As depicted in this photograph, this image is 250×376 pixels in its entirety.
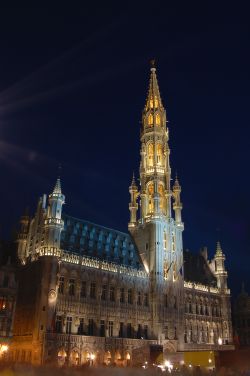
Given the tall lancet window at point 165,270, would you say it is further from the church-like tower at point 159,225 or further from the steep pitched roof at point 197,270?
the steep pitched roof at point 197,270

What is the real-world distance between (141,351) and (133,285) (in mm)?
11903

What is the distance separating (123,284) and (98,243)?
29.8 ft

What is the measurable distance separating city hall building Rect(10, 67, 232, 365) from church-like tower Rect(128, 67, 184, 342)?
0.20 m

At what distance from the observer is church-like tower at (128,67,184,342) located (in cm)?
7856

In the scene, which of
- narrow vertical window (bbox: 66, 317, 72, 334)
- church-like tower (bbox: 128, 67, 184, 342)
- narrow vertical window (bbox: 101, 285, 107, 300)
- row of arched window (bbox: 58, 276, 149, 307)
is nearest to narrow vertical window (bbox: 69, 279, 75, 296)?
row of arched window (bbox: 58, 276, 149, 307)

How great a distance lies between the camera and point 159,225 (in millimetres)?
84062

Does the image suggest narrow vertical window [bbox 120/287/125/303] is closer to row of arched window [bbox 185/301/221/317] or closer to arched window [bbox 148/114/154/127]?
row of arched window [bbox 185/301/221/317]

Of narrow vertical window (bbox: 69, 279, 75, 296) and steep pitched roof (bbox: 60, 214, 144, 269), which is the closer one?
narrow vertical window (bbox: 69, 279, 75, 296)

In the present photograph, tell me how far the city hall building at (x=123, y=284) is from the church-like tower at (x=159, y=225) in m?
0.20

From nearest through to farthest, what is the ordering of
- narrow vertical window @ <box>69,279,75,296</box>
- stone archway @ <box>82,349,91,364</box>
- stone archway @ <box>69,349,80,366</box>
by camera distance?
stone archway @ <box>69,349,80,366</box> < stone archway @ <box>82,349,91,364</box> < narrow vertical window @ <box>69,279,75,296</box>

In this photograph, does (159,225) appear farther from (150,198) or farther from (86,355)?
(86,355)

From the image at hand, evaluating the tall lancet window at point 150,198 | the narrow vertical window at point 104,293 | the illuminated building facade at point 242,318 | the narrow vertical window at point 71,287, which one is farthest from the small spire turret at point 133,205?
the illuminated building facade at point 242,318

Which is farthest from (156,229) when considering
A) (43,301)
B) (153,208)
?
(43,301)

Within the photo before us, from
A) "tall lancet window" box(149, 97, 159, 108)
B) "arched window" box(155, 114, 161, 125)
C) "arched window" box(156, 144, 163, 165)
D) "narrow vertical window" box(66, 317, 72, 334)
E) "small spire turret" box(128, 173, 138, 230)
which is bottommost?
"narrow vertical window" box(66, 317, 72, 334)
